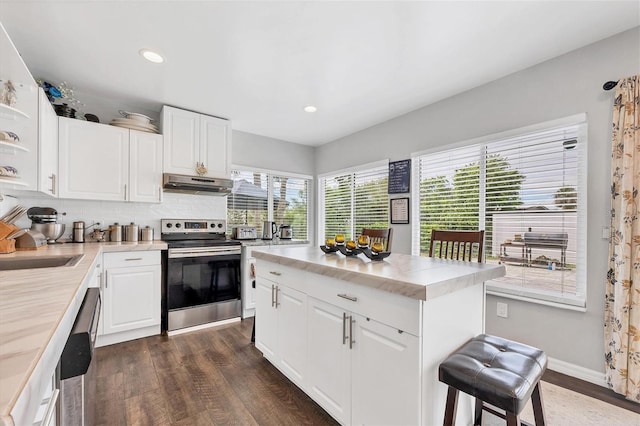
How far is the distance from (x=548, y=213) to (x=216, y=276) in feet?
11.0

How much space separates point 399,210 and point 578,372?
216cm

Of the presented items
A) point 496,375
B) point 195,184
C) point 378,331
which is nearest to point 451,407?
point 496,375

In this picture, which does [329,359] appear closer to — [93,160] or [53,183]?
[53,183]

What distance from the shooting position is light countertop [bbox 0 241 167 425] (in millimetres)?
403

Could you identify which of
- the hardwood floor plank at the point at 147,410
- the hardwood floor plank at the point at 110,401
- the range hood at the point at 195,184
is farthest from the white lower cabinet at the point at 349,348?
the range hood at the point at 195,184

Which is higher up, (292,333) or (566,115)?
(566,115)

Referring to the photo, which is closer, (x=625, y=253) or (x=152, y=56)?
(x=625, y=253)

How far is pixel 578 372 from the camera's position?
2.15 meters

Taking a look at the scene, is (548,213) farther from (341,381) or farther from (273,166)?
(273,166)

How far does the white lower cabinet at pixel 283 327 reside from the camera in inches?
72.6

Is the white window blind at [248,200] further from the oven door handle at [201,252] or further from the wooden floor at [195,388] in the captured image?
the wooden floor at [195,388]

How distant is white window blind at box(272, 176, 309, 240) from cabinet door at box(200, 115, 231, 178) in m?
1.05

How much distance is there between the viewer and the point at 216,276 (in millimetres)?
3297

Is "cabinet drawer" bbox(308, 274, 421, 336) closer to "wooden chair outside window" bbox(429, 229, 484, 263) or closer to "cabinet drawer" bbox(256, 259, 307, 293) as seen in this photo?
"cabinet drawer" bbox(256, 259, 307, 293)
